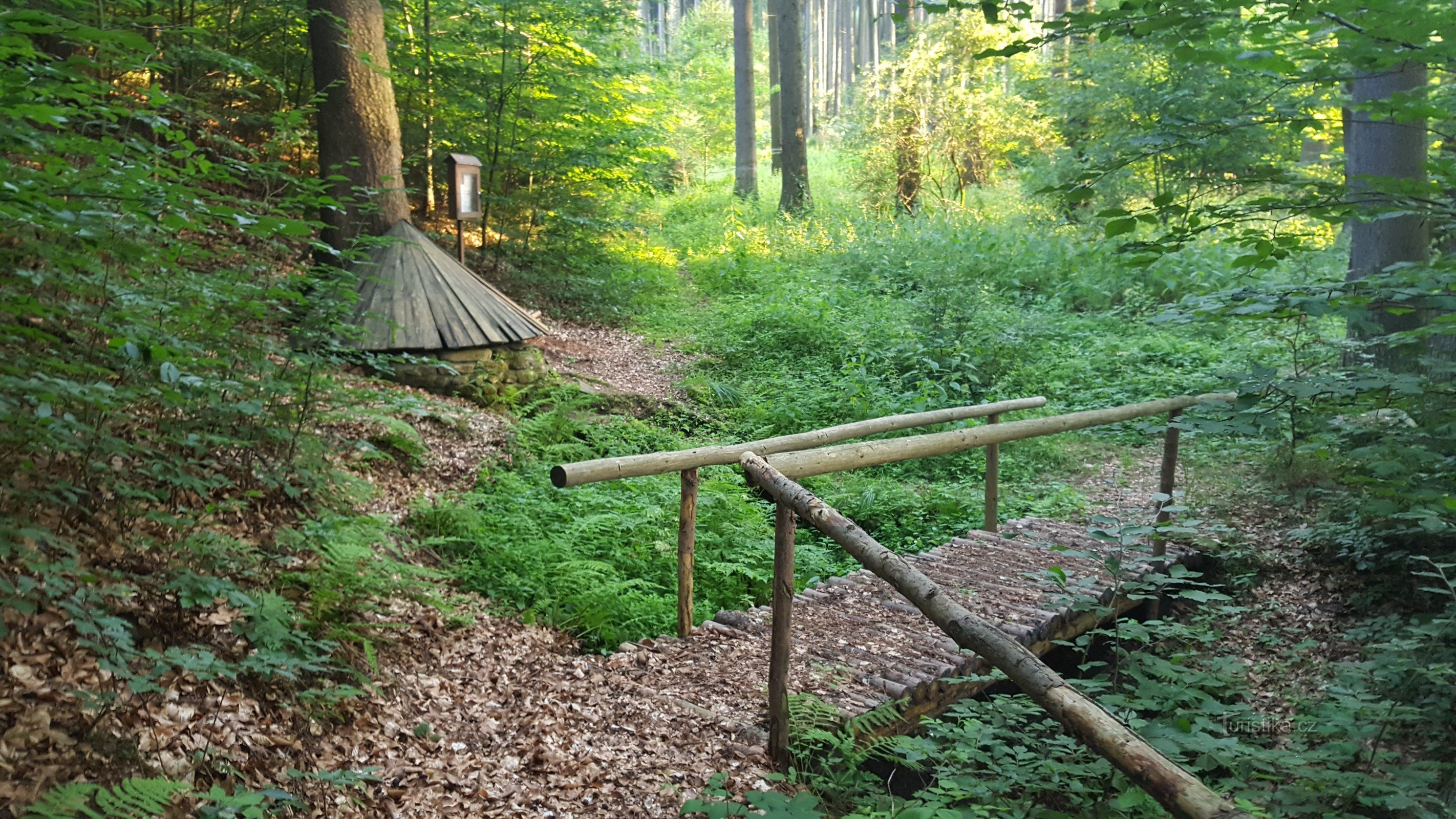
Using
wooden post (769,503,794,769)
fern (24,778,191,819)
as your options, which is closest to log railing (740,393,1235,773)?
wooden post (769,503,794,769)

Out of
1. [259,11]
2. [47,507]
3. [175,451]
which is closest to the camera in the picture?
[47,507]

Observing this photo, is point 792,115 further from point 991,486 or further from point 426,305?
point 991,486

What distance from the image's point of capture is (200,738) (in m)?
2.93

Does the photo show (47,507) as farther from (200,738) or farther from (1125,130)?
(1125,130)

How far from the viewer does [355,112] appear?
27.6 feet

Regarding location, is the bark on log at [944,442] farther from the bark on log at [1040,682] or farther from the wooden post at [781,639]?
the bark on log at [1040,682]

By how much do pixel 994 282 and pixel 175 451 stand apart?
12.2m

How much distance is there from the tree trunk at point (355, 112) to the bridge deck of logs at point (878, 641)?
556 centimetres

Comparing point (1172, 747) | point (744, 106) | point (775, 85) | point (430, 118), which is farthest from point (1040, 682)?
point (775, 85)

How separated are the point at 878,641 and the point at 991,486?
93.0 inches

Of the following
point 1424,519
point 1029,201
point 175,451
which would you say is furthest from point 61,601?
point 1029,201

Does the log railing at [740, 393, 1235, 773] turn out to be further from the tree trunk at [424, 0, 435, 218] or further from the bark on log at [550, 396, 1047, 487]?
the tree trunk at [424, 0, 435, 218]

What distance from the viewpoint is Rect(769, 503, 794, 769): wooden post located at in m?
3.65

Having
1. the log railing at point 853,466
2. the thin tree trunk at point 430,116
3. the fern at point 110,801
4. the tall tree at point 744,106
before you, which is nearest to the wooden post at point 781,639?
the log railing at point 853,466
